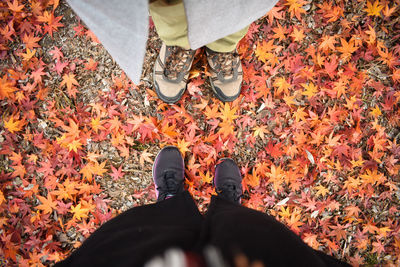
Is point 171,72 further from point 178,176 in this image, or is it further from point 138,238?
point 138,238

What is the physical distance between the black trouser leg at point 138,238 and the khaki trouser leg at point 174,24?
3.06 ft

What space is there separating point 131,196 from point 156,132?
20.7 inches

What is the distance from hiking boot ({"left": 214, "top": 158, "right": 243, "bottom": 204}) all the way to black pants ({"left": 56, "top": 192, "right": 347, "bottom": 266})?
614 mm

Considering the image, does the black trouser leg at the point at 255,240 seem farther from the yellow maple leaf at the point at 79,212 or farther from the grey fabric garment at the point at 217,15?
the yellow maple leaf at the point at 79,212

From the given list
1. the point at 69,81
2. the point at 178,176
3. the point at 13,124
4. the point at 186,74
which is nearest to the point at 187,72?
the point at 186,74

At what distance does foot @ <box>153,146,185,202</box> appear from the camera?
1.60 m

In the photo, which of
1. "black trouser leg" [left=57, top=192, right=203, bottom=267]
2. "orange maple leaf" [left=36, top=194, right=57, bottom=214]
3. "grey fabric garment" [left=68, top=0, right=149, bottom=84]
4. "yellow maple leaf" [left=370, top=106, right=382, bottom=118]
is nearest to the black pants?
"black trouser leg" [left=57, top=192, right=203, bottom=267]

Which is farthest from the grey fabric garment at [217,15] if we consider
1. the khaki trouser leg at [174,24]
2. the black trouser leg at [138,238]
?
the black trouser leg at [138,238]

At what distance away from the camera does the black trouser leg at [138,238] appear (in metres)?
0.72

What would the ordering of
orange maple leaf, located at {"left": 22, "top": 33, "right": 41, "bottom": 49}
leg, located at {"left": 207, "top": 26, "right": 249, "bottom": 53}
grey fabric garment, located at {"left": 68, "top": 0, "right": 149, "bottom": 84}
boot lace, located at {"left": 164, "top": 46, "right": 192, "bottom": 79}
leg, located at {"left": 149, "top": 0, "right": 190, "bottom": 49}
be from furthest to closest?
orange maple leaf, located at {"left": 22, "top": 33, "right": 41, "bottom": 49}
boot lace, located at {"left": 164, "top": 46, "right": 192, "bottom": 79}
leg, located at {"left": 207, "top": 26, "right": 249, "bottom": 53}
leg, located at {"left": 149, "top": 0, "right": 190, "bottom": 49}
grey fabric garment, located at {"left": 68, "top": 0, "right": 149, "bottom": 84}

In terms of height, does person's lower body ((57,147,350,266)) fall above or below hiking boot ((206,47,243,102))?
below

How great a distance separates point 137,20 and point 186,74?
0.96 m

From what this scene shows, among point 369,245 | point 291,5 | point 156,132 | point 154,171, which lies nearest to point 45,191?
point 154,171

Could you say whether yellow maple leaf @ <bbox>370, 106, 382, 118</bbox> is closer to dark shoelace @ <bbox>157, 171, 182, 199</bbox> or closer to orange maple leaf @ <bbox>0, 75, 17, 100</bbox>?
dark shoelace @ <bbox>157, 171, 182, 199</bbox>
